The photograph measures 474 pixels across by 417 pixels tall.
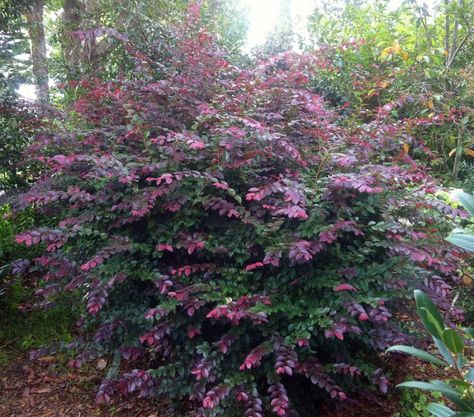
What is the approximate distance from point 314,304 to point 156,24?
12.4ft

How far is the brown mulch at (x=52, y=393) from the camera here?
2355mm

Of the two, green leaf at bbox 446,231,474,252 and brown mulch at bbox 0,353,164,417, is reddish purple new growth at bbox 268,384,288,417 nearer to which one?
brown mulch at bbox 0,353,164,417

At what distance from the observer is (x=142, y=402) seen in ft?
7.82

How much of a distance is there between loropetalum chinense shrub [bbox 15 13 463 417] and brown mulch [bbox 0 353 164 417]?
0.15m

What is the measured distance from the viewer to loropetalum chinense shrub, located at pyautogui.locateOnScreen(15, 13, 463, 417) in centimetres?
198

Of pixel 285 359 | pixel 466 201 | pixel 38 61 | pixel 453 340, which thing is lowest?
pixel 285 359

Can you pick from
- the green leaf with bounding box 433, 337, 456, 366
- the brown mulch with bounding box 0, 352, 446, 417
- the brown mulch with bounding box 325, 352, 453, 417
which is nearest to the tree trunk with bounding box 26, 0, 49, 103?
the brown mulch with bounding box 0, 352, 446, 417

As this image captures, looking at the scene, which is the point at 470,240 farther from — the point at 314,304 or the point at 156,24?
the point at 156,24

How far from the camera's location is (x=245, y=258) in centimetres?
219

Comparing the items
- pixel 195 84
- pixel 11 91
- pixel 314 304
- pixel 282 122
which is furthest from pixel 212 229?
pixel 11 91

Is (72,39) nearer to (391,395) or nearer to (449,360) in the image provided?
(391,395)

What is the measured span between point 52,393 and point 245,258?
1535mm

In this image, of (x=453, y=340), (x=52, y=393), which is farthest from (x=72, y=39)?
A: (x=453, y=340)

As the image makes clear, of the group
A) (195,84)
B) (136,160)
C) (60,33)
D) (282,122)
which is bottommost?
(136,160)
